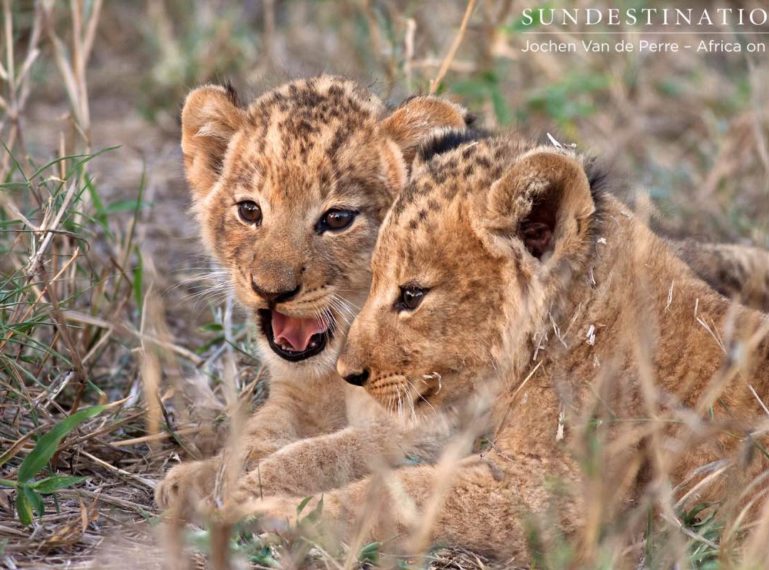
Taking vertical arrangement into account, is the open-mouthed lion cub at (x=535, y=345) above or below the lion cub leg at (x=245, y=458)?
above

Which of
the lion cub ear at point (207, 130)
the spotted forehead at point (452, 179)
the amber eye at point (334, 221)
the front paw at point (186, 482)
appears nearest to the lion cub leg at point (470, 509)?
the front paw at point (186, 482)

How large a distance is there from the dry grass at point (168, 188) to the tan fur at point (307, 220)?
31cm

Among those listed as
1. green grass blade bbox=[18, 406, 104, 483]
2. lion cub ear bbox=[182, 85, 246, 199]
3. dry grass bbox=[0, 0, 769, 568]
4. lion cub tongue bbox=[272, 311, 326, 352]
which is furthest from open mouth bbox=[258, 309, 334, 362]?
green grass blade bbox=[18, 406, 104, 483]

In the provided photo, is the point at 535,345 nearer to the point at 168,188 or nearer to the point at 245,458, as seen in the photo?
the point at 245,458

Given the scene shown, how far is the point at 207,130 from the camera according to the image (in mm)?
4742

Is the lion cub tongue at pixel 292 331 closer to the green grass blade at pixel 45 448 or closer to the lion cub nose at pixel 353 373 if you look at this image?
the lion cub nose at pixel 353 373

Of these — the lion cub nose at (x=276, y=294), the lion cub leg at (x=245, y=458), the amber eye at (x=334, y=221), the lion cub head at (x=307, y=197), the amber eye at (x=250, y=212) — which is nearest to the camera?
the lion cub leg at (x=245, y=458)

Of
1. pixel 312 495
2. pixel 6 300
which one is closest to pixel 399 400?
pixel 312 495

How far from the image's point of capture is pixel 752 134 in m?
7.32

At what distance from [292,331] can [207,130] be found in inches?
38.0

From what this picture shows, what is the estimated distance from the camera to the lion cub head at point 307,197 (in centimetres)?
421

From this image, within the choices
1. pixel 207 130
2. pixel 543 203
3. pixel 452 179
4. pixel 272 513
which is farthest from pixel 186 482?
pixel 207 130

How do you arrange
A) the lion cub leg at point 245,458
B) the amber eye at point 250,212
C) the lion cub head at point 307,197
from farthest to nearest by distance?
1. the amber eye at point 250,212
2. the lion cub head at point 307,197
3. the lion cub leg at point 245,458

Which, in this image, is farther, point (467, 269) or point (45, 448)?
point (467, 269)
